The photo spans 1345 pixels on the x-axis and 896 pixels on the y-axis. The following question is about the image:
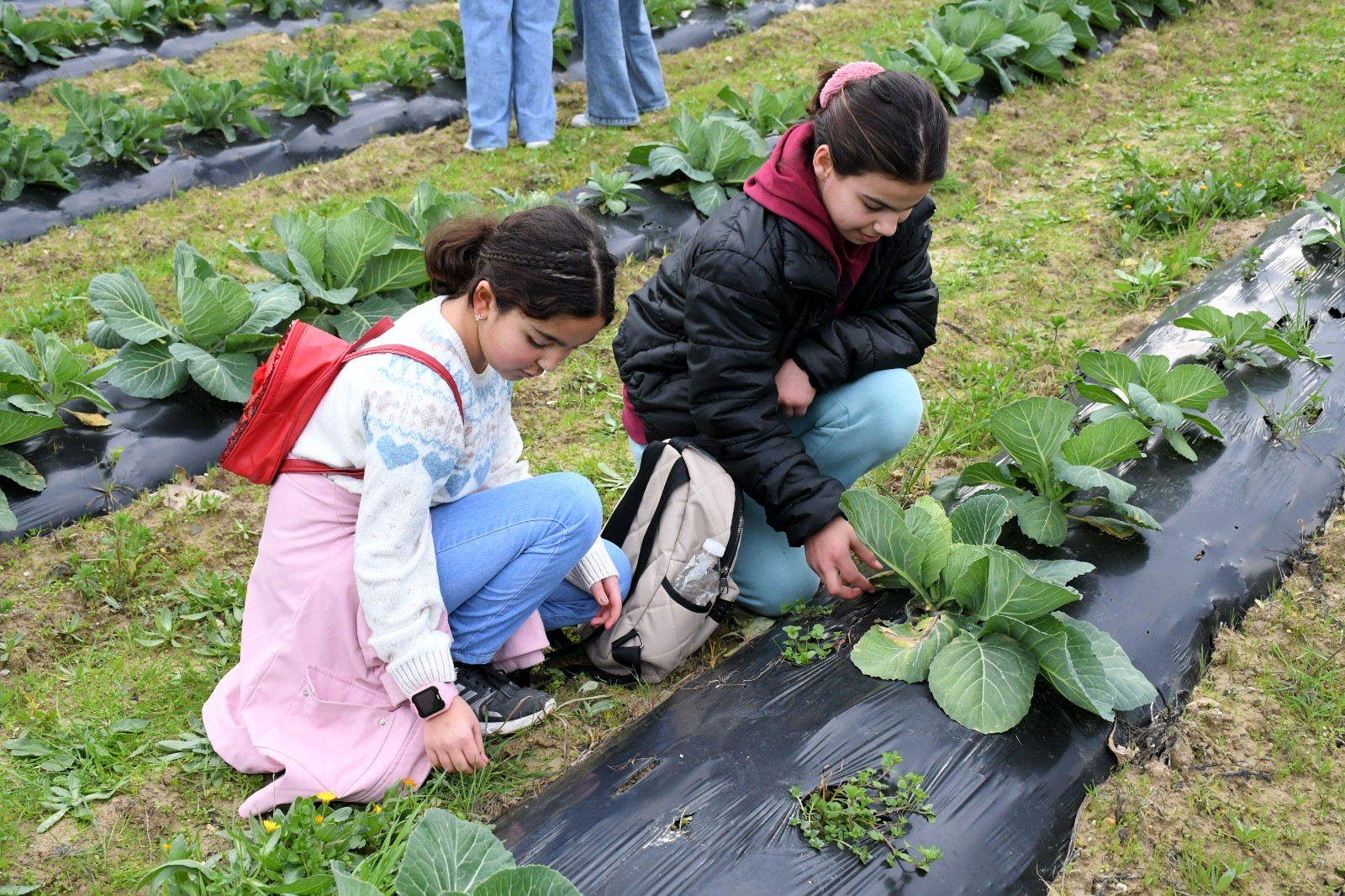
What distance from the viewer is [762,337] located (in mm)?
2242

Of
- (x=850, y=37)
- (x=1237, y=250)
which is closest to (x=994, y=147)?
(x=1237, y=250)

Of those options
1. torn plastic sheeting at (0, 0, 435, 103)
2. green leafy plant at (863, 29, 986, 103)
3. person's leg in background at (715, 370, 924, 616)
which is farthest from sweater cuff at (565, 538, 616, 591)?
torn plastic sheeting at (0, 0, 435, 103)

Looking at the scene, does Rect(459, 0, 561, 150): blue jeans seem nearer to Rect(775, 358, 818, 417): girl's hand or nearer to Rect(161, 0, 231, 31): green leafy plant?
Rect(161, 0, 231, 31): green leafy plant

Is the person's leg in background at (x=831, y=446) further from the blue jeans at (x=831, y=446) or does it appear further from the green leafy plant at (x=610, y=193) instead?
the green leafy plant at (x=610, y=193)

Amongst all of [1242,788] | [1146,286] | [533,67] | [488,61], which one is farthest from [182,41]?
[1242,788]

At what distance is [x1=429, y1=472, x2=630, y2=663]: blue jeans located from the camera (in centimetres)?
210

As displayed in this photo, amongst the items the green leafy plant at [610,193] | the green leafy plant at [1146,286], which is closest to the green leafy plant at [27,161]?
the green leafy plant at [610,193]

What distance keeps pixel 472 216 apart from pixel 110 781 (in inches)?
53.6

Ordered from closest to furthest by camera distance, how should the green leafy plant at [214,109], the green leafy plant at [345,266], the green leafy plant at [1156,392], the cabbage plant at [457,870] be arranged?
1. the cabbage plant at [457,870]
2. the green leafy plant at [1156,392]
3. the green leafy plant at [345,266]
4. the green leafy plant at [214,109]

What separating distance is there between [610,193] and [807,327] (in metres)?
2.31

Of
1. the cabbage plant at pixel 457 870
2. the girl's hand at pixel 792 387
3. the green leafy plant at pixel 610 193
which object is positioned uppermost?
the girl's hand at pixel 792 387

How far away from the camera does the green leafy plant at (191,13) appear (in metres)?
7.42

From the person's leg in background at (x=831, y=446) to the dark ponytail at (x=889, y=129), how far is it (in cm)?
57

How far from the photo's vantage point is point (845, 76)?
2.22 m
